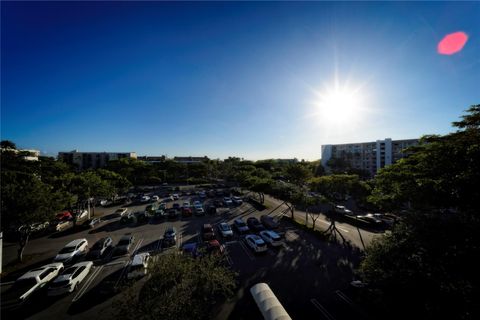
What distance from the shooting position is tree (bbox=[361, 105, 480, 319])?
6.33 meters

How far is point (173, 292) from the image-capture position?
26.0ft

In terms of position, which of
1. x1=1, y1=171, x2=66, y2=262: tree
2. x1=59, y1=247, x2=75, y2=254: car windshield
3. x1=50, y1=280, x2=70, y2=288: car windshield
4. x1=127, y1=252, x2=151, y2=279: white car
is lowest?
x1=59, y1=247, x2=75, y2=254: car windshield

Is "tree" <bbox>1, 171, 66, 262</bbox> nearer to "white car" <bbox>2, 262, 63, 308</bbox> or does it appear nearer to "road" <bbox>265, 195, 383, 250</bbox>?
"white car" <bbox>2, 262, 63, 308</bbox>

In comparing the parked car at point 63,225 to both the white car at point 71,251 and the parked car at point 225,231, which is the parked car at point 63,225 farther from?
the parked car at point 225,231

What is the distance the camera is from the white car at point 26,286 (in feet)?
40.5

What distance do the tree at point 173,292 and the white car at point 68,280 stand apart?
8.40m

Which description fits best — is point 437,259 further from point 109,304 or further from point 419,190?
point 109,304

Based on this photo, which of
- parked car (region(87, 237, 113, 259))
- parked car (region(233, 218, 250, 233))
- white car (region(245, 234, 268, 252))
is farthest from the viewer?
parked car (region(233, 218, 250, 233))

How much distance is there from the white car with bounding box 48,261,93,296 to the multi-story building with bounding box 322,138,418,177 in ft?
263

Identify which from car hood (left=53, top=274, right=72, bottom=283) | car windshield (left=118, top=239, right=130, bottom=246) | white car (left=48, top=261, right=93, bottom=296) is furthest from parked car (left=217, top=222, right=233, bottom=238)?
car hood (left=53, top=274, right=72, bottom=283)


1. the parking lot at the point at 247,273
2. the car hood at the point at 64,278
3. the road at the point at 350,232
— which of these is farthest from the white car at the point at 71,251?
the road at the point at 350,232

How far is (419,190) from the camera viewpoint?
1241cm

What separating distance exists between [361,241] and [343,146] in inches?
3249

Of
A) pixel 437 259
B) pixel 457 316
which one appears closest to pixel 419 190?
pixel 437 259
